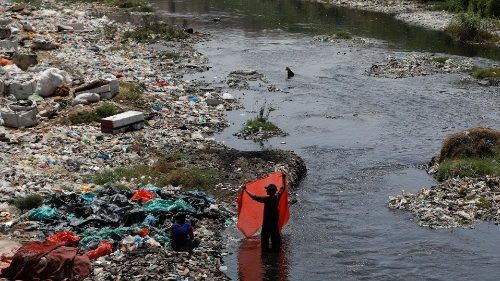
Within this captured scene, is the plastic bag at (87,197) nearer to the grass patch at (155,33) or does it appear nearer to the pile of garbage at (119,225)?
the pile of garbage at (119,225)

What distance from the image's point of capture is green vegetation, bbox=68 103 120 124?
16.4 metres

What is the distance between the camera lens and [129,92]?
61.5 feet

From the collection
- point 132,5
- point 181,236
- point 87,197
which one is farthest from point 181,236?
point 132,5

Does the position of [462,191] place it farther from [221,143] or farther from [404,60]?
[404,60]

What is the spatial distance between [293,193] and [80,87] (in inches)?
311

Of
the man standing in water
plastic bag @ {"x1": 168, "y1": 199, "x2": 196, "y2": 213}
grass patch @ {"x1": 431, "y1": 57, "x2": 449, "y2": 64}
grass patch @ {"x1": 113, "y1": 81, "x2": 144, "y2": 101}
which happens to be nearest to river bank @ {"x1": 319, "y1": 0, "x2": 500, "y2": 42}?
grass patch @ {"x1": 431, "y1": 57, "x2": 449, "y2": 64}

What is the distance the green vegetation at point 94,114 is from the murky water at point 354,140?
2.93 meters

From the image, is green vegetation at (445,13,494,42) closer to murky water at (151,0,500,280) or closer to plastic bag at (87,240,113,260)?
murky water at (151,0,500,280)

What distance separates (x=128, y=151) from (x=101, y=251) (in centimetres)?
528

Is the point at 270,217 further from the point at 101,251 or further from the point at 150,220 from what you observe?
the point at 101,251

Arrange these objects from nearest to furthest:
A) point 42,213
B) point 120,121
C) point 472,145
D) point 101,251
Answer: point 101,251
point 42,213
point 472,145
point 120,121

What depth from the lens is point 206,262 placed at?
32.4 feet

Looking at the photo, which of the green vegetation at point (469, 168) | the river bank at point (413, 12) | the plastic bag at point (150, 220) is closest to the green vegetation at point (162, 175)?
the plastic bag at point (150, 220)

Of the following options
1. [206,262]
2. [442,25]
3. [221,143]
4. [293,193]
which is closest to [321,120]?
[221,143]
